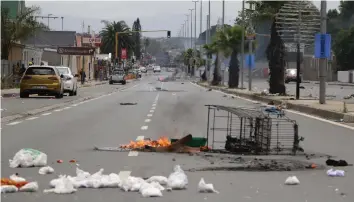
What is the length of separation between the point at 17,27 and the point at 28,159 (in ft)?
132

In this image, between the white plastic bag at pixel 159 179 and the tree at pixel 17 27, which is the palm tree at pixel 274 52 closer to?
the tree at pixel 17 27

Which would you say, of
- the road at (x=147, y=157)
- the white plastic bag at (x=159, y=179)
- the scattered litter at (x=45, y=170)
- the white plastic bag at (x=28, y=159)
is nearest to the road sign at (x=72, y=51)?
the road at (x=147, y=157)

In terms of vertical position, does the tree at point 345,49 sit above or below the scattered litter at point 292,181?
above

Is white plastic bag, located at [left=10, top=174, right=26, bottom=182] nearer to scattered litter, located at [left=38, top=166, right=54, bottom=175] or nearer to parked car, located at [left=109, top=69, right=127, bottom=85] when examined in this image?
scattered litter, located at [left=38, top=166, right=54, bottom=175]

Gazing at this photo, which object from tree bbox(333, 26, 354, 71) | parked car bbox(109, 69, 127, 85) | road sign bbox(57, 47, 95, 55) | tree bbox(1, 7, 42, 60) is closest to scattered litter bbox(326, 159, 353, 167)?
tree bbox(1, 7, 42, 60)

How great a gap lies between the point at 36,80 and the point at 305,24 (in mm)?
13779

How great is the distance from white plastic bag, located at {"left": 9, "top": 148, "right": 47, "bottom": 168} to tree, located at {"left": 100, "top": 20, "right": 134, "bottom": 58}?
12076 cm

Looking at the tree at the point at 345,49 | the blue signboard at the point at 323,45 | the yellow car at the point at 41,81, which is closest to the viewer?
the blue signboard at the point at 323,45

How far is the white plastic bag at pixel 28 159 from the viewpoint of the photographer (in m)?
9.47

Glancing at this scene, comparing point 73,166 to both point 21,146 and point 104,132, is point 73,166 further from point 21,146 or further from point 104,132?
point 104,132

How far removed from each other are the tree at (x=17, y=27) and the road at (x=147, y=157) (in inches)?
1173

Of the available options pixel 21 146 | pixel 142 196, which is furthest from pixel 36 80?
pixel 142 196

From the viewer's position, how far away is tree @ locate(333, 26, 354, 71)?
8688 cm

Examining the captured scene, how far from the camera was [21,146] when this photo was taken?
1194 centimetres
